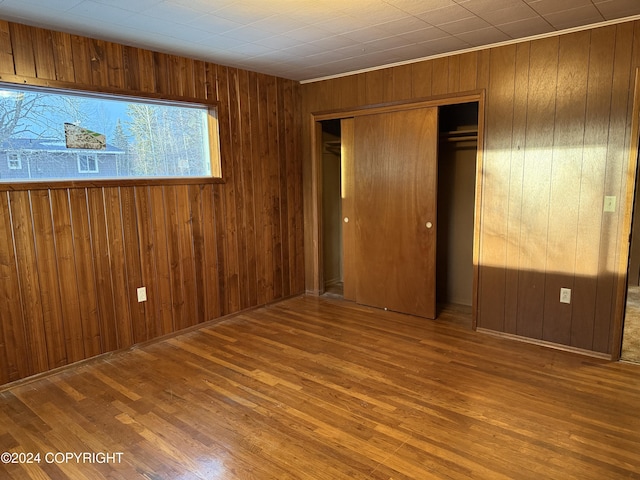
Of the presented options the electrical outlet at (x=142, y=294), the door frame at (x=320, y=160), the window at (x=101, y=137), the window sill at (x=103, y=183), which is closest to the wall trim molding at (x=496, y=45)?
the door frame at (x=320, y=160)

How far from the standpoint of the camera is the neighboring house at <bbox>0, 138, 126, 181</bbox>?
9.12 feet

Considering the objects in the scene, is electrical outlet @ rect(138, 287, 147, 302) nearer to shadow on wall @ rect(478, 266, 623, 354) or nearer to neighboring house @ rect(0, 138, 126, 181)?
neighboring house @ rect(0, 138, 126, 181)

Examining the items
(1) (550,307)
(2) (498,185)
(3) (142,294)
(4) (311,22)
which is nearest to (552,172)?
(2) (498,185)

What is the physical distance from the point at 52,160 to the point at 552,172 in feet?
11.9

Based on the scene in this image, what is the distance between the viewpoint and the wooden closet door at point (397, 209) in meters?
3.92

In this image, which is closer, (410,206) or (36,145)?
(36,145)

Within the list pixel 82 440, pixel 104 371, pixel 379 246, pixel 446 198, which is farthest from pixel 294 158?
pixel 82 440

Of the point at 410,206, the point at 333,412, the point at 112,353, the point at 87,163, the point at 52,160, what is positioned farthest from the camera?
the point at 410,206

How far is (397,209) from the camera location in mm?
4145

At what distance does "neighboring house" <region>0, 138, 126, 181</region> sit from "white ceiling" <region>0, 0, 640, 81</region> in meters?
0.77

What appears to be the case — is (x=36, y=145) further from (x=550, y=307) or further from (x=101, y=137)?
(x=550, y=307)

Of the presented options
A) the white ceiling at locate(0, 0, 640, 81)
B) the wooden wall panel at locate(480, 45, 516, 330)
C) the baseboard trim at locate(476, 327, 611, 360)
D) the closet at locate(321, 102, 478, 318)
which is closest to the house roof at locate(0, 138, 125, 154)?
the white ceiling at locate(0, 0, 640, 81)

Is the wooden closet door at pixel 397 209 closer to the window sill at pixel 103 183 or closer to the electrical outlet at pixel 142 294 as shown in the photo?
the window sill at pixel 103 183

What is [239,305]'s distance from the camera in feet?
14.1
